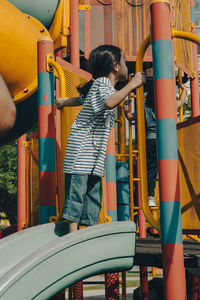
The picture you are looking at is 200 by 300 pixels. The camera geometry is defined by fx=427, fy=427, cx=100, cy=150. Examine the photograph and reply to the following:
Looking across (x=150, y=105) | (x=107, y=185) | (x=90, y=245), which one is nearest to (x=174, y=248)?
(x=90, y=245)

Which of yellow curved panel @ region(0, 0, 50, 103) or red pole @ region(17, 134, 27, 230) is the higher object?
yellow curved panel @ region(0, 0, 50, 103)

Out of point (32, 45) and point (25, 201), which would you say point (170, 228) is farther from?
point (25, 201)

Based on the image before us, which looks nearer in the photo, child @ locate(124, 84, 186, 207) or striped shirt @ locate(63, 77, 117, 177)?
striped shirt @ locate(63, 77, 117, 177)

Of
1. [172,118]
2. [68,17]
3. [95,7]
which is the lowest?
[172,118]

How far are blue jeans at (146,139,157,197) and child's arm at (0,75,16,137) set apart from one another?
2.81 m

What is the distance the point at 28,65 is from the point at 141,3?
199 centimetres

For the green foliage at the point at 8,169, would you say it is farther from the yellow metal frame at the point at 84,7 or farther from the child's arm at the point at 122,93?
the child's arm at the point at 122,93

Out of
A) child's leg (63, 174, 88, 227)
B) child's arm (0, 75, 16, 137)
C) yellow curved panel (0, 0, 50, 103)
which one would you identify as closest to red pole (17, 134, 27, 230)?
yellow curved panel (0, 0, 50, 103)

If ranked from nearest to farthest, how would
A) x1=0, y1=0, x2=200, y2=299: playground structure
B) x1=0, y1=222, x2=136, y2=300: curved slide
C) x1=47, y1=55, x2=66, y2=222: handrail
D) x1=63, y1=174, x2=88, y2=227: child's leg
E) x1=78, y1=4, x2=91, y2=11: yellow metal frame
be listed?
x1=0, y1=222, x2=136, y2=300: curved slide, x1=0, y1=0, x2=200, y2=299: playground structure, x1=63, y1=174, x2=88, y2=227: child's leg, x1=47, y1=55, x2=66, y2=222: handrail, x1=78, y1=4, x2=91, y2=11: yellow metal frame

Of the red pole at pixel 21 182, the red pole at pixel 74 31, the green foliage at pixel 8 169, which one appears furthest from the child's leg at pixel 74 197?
the green foliage at pixel 8 169

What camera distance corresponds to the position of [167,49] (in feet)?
7.36

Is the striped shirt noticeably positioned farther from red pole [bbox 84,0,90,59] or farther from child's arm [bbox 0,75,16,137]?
red pole [bbox 84,0,90,59]

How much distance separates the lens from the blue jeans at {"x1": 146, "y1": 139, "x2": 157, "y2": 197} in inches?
161

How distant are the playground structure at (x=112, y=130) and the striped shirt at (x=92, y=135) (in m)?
0.25
